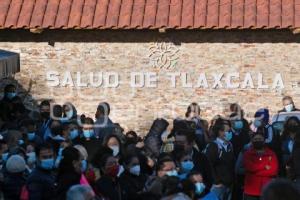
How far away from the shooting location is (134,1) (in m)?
22.6

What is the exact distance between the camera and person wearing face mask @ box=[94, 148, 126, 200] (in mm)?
10898

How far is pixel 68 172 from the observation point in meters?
10.4

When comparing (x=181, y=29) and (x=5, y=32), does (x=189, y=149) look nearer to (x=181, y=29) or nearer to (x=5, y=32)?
(x=181, y=29)

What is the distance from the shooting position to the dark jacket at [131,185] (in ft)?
37.6

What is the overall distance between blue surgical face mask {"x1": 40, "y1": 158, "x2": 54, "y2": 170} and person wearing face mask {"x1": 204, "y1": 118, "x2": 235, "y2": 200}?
156 inches

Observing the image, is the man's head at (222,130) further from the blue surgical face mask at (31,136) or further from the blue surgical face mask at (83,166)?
the blue surgical face mask at (83,166)

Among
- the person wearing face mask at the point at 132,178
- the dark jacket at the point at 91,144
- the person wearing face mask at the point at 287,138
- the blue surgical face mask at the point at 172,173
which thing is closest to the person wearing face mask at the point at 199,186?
the blue surgical face mask at the point at 172,173

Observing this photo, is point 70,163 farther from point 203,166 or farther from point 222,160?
point 222,160

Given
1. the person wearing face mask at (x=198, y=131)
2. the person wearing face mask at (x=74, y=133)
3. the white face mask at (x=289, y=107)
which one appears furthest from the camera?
the white face mask at (x=289, y=107)

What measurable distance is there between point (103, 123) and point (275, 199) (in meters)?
10.3

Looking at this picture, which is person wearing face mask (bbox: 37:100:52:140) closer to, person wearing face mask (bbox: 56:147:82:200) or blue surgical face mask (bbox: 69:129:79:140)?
blue surgical face mask (bbox: 69:129:79:140)

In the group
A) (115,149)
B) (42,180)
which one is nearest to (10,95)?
(115,149)

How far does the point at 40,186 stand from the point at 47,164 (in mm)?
545

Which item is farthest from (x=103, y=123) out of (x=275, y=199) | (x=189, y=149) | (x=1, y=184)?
(x=275, y=199)
